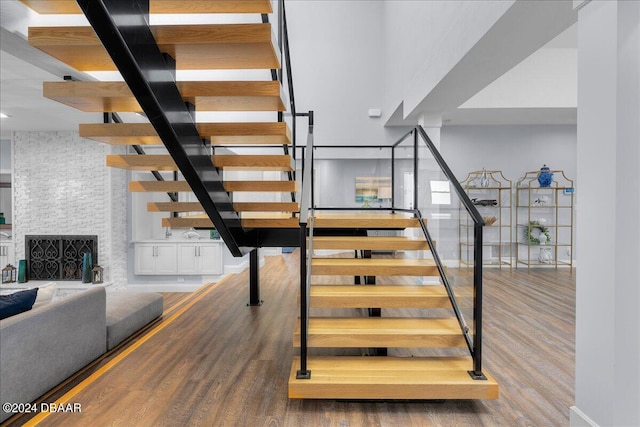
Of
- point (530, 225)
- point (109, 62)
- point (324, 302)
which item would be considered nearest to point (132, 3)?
point (109, 62)

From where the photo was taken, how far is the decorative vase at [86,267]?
21.4ft

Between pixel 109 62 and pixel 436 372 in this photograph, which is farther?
pixel 436 372

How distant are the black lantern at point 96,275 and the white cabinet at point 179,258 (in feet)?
1.93

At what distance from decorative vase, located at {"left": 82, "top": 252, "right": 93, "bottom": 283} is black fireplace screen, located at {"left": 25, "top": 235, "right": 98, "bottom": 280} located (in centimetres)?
11

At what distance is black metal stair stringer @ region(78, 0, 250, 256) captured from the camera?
5.15 ft

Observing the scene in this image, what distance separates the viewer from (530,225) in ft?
24.3

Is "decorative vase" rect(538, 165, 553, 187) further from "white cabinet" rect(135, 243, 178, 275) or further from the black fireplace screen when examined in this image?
the black fireplace screen

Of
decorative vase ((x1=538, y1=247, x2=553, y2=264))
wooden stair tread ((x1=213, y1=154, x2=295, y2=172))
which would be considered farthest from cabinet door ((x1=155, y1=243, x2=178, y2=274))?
decorative vase ((x1=538, y1=247, x2=553, y2=264))

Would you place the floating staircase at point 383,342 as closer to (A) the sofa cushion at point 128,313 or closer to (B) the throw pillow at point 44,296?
(A) the sofa cushion at point 128,313

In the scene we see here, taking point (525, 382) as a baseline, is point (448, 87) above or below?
above

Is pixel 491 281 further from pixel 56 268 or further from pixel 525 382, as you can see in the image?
pixel 56 268

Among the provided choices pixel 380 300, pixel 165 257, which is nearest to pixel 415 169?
pixel 380 300

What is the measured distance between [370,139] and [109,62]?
612cm

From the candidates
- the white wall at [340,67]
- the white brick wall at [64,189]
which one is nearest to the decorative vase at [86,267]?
the white brick wall at [64,189]
